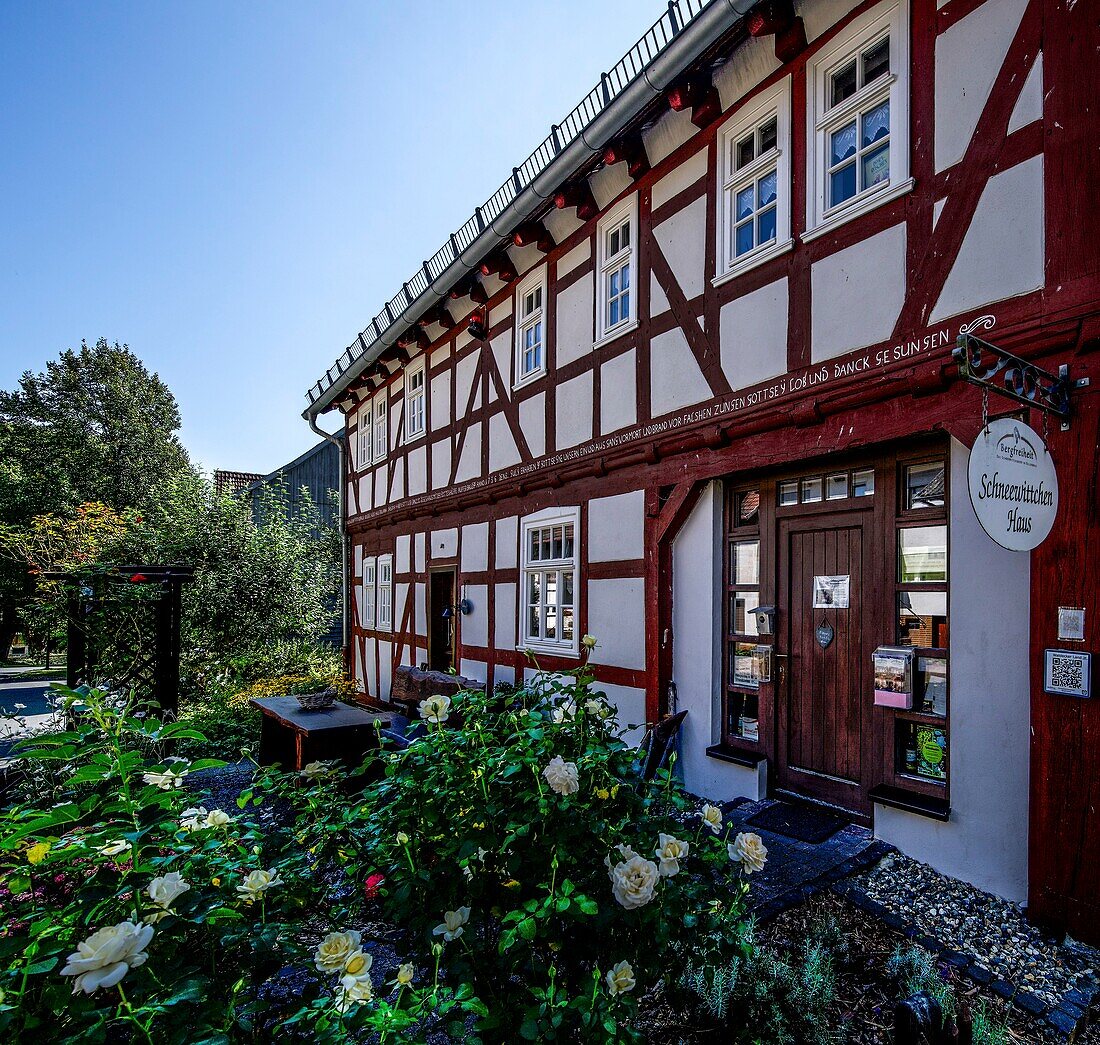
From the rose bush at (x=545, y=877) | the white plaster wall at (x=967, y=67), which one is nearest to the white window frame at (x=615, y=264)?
the white plaster wall at (x=967, y=67)

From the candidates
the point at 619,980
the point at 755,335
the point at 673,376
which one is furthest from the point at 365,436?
the point at 619,980

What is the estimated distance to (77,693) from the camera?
5.54 feet

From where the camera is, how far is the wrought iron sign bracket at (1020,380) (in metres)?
2.81

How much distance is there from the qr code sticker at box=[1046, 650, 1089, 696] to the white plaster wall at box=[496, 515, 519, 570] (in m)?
5.19

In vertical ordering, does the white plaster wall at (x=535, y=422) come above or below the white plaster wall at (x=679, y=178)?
below

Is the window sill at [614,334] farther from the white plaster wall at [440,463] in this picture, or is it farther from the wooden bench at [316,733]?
the wooden bench at [316,733]

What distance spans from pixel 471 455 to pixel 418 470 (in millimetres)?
1853

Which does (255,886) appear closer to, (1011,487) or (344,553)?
(1011,487)

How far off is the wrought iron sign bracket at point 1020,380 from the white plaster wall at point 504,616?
525 cm

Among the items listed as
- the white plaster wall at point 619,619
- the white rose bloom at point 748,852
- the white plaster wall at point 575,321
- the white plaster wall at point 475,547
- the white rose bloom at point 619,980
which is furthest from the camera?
the white plaster wall at point 475,547

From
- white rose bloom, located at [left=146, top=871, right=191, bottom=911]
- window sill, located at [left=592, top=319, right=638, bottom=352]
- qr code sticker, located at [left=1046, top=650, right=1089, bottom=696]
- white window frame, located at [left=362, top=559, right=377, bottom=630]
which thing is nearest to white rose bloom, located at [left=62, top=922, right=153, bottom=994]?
white rose bloom, located at [left=146, top=871, right=191, bottom=911]

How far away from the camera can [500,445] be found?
7.80 meters

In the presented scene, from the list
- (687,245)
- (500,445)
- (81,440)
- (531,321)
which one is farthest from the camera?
(81,440)

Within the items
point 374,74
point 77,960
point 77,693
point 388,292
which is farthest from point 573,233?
point 77,960
